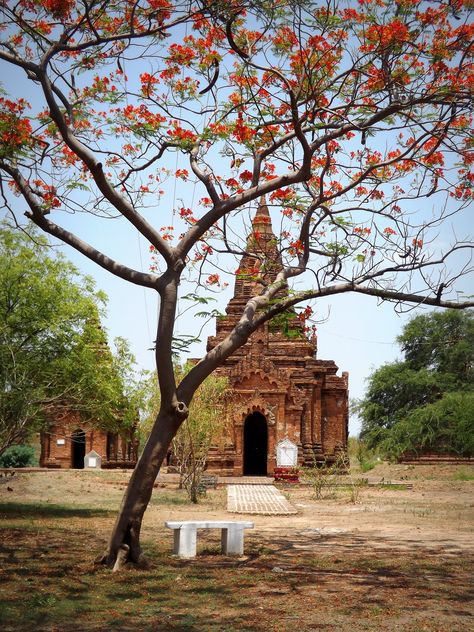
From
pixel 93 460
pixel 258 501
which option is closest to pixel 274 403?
pixel 93 460

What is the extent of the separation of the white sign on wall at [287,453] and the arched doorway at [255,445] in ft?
12.2

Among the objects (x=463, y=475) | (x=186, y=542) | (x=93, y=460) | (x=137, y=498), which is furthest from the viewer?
(x=93, y=460)

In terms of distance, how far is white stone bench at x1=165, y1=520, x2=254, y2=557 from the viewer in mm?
9156

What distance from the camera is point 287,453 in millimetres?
27469

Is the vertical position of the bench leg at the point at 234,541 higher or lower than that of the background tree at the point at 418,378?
lower

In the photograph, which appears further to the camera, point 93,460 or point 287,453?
point 93,460

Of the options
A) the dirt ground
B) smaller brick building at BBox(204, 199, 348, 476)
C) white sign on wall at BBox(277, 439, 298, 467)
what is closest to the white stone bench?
the dirt ground

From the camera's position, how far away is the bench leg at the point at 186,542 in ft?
30.2

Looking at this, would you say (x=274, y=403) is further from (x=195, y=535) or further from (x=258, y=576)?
(x=258, y=576)

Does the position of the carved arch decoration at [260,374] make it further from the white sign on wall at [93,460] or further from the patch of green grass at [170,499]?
the patch of green grass at [170,499]

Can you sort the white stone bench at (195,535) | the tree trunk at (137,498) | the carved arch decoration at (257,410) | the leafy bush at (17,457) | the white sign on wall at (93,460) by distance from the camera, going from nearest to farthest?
the tree trunk at (137,498), the white stone bench at (195,535), the carved arch decoration at (257,410), the white sign on wall at (93,460), the leafy bush at (17,457)

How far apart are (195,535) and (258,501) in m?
8.59

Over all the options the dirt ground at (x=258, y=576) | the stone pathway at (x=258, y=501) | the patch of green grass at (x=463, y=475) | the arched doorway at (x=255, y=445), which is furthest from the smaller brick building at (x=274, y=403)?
the dirt ground at (x=258, y=576)

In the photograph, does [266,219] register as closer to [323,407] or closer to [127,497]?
[323,407]
